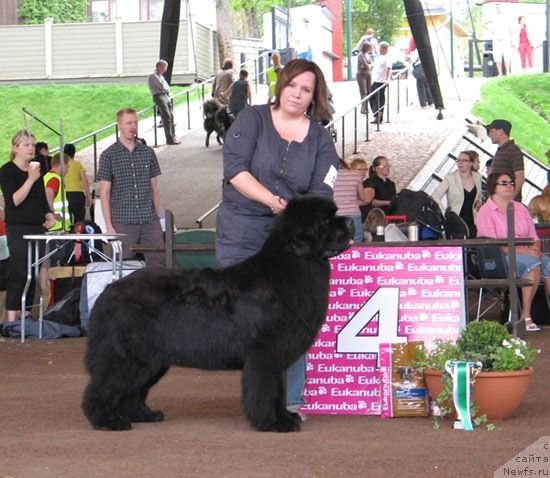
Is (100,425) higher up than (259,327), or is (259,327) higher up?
(259,327)

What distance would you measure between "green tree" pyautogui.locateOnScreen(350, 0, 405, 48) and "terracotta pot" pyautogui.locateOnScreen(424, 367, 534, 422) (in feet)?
171

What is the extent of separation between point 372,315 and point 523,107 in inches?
1202

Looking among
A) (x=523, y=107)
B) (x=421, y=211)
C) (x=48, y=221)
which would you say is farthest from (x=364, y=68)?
(x=48, y=221)

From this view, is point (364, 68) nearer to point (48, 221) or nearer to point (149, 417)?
point (48, 221)

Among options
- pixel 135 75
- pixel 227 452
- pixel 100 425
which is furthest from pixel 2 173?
pixel 135 75

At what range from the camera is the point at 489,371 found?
7016 millimetres

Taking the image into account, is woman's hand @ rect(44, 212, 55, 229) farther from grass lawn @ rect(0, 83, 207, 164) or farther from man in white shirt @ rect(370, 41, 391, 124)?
grass lawn @ rect(0, 83, 207, 164)

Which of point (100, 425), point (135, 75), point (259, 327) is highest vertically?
point (135, 75)

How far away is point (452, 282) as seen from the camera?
7734 mm

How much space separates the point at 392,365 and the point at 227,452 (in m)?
1.56

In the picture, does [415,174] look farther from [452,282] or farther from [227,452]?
[227,452]

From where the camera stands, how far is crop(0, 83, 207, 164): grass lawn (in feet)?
107

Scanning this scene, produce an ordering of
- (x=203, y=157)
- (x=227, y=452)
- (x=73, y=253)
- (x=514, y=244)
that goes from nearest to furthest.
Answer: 1. (x=227, y=452)
2. (x=514, y=244)
3. (x=73, y=253)
4. (x=203, y=157)

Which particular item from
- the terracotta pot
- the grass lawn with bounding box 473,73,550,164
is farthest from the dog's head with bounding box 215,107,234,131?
the terracotta pot
